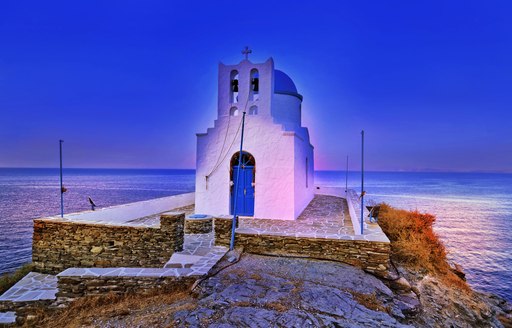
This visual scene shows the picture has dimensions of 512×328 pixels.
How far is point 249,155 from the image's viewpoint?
1275 cm

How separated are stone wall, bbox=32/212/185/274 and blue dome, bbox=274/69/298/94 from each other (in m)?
9.25

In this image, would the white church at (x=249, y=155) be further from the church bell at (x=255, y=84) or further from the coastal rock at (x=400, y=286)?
the coastal rock at (x=400, y=286)

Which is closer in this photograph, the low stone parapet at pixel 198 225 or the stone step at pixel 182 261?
the stone step at pixel 182 261

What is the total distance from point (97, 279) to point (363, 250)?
6465 millimetres

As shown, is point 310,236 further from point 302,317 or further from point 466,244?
point 466,244

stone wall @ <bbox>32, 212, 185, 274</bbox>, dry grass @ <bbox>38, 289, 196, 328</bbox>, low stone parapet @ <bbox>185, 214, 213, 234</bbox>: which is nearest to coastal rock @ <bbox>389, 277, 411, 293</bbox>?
dry grass @ <bbox>38, 289, 196, 328</bbox>

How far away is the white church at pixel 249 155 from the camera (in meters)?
12.3

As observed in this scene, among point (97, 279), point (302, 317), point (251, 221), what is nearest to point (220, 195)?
point (251, 221)

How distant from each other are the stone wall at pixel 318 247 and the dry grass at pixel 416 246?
100 inches

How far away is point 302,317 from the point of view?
16.1 ft

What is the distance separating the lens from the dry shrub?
32.0ft

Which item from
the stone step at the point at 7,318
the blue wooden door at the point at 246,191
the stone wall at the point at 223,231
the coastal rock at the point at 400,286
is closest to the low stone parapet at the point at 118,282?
the stone step at the point at 7,318

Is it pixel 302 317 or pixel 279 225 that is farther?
pixel 279 225

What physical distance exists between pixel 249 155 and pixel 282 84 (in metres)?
5.40
